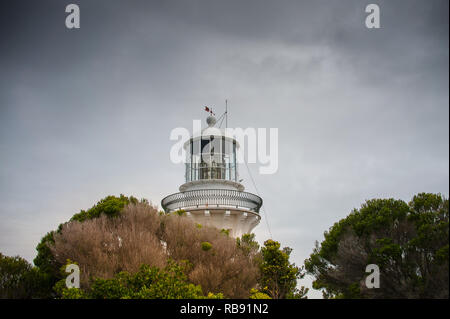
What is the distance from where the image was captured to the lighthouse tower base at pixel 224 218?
20062 millimetres

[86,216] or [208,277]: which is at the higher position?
[86,216]

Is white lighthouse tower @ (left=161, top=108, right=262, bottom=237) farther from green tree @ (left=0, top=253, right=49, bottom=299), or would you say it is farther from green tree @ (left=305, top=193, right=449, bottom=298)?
green tree @ (left=0, top=253, right=49, bottom=299)

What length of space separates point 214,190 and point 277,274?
5.88 metres

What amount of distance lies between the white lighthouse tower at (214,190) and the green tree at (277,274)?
427cm

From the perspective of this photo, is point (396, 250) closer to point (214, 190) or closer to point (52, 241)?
point (214, 190)

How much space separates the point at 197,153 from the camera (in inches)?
859

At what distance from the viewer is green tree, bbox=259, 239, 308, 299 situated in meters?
15.8

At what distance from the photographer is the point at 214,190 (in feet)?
66.1

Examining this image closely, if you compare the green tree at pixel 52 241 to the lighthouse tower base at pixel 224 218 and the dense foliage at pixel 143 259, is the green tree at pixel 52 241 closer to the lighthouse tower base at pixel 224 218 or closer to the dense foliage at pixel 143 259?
the dense foliage at pixel 143 259

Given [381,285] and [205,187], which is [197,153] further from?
[381,285]

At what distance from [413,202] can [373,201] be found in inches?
103

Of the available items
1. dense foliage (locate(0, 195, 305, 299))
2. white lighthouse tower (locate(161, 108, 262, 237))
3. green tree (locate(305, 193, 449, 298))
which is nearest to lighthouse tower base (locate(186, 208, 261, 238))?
white lighthouse tower (locate(161, 108, 262, 237))
